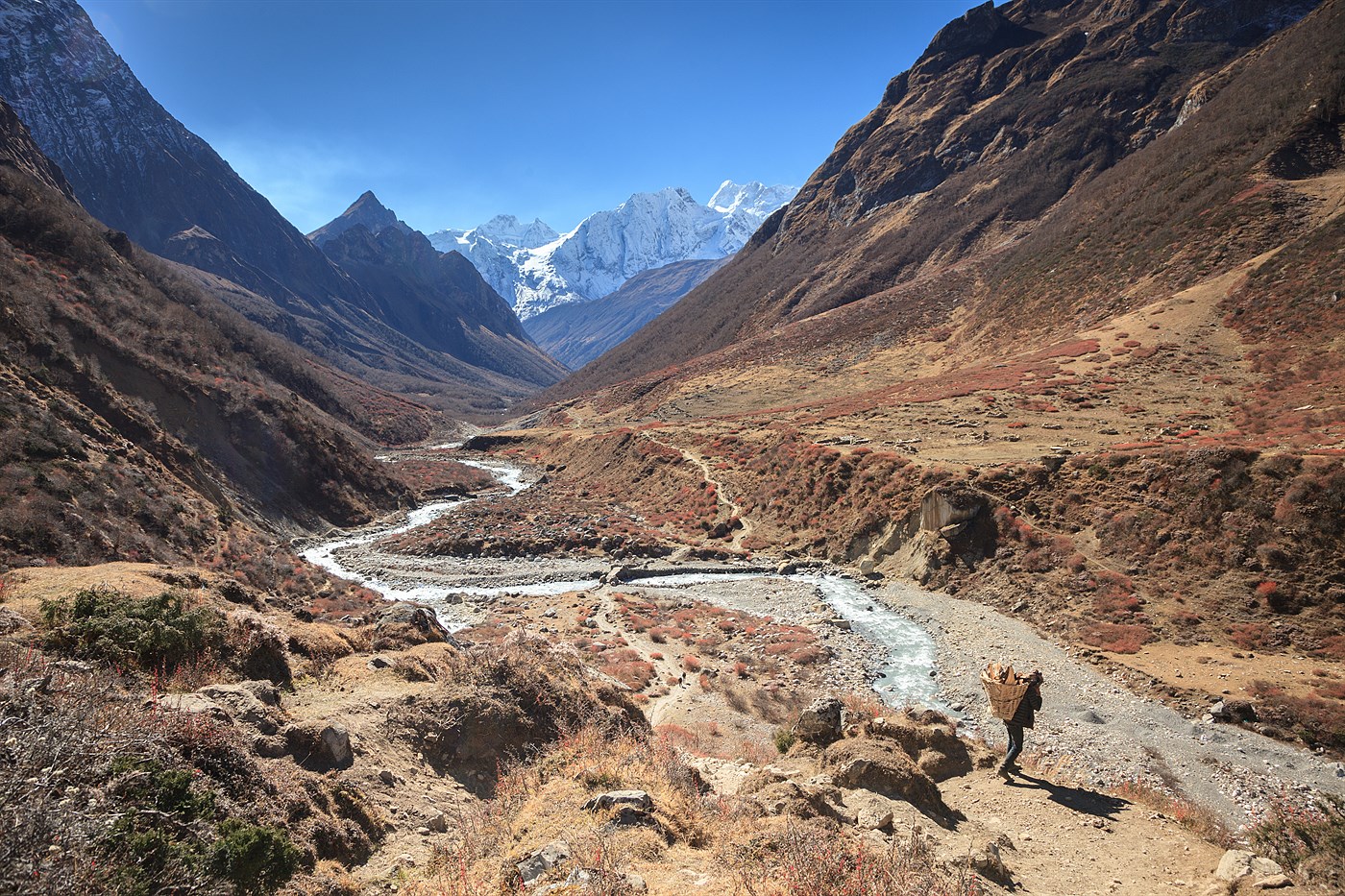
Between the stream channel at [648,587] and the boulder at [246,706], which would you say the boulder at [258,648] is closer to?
the boulder at [246,706]

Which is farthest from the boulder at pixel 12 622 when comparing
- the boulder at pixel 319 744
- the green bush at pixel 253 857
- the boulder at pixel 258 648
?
the green bush at pixel 253 857

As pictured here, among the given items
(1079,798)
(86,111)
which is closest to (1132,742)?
(1079,798)

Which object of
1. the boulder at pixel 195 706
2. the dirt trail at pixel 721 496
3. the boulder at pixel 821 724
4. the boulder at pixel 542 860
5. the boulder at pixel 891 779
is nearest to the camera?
the boulder at pixel 542 860

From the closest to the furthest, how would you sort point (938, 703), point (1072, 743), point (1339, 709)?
point (1339, 709) → point (1072, 743) → point (938, 703)

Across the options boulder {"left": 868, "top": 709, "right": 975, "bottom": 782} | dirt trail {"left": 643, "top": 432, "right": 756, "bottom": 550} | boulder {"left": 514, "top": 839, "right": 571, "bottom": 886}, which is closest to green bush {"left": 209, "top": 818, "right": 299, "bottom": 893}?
boulder {"left": 514, "top": 839, "right": 571, "bottom": 886}

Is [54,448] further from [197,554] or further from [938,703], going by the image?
[938,703]

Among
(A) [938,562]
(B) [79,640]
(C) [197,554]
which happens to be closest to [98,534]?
(C) [197,554]
